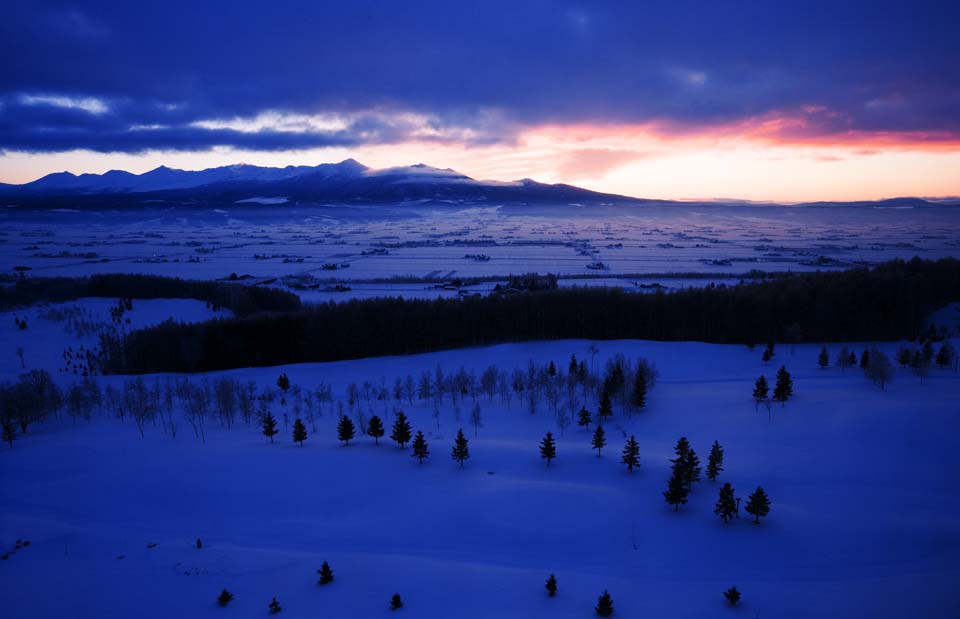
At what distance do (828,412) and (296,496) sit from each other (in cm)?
1429

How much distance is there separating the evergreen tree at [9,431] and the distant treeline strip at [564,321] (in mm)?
10995

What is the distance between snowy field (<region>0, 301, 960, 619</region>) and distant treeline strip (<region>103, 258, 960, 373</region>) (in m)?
10.9

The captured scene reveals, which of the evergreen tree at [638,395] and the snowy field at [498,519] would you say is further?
the evergreen tree at [638,395]

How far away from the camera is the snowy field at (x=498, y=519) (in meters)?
8.73

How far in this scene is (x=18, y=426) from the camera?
666 inches

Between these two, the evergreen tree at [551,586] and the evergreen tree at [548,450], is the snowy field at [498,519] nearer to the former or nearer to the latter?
the evergreen tree at [551,586]

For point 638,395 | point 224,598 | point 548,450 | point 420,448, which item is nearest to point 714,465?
point 548,450

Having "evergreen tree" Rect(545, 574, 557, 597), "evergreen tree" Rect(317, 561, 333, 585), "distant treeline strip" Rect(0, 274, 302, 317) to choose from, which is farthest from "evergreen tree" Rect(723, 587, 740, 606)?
"distant treeline strip" Rect(0, 274, 302, 317)

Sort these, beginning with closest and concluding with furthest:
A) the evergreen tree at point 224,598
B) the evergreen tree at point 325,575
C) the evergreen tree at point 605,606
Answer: the evergreen tree at point 605,606
the evergreen tree at point 224,598
the evergreen tree at point 325,575

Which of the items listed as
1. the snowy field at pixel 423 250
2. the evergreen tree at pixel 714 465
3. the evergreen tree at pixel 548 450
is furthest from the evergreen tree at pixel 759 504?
the snowy field at pixel 423 250

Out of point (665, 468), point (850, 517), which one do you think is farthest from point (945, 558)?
point (665, 468)

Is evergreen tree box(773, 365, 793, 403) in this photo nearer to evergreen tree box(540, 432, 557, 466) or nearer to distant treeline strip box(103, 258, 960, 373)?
evergreen tree box(540, 432, 557, 466)

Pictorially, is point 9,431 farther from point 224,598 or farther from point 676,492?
point 676,492

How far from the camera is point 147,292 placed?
128ft
